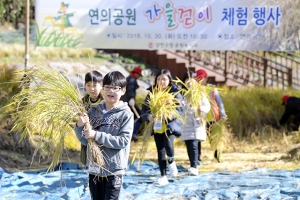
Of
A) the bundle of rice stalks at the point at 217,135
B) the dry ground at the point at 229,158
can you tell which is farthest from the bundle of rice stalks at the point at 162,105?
the bundle of rice stalks at the point at 217,135

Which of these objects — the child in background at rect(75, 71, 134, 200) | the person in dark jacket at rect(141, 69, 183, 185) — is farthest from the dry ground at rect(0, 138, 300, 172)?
the child in background at rect(75, 71, 134, 200)

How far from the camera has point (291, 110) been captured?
8.80 m

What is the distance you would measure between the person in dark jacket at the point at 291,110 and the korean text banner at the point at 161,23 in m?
1.12

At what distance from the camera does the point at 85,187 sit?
5.78 metres

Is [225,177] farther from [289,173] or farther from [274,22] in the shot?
[274,22]

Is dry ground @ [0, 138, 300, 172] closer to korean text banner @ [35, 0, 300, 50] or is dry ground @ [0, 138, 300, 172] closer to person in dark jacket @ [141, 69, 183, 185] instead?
person in dark jacket @ [141, 69, 183, 185]

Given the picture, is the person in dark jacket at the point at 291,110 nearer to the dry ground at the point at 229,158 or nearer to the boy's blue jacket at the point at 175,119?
the dry ground at the point at 229,158

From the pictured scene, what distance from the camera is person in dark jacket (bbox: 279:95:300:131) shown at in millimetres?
8695

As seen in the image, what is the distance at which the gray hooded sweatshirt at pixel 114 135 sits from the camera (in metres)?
3.82

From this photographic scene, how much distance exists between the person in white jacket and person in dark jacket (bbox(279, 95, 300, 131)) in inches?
106

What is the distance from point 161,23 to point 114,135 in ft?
16.7

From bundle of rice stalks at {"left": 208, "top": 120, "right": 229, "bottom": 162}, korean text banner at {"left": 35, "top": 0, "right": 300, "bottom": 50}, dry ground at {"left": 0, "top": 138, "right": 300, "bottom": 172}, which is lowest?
dry ground at {"left": 0, "top": 138, "right": 300, "bottom": 172}

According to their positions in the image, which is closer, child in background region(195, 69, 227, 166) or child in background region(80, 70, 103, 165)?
child in background region(80, 70, 103, 165)

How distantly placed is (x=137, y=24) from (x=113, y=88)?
497 cm
